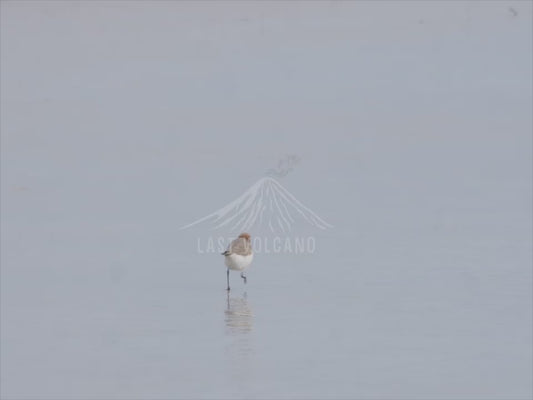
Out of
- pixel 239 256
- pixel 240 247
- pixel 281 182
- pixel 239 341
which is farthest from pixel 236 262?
pixel 281 182

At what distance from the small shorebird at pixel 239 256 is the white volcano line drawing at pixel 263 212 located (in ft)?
A: 5.01

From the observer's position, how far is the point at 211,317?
11.1m

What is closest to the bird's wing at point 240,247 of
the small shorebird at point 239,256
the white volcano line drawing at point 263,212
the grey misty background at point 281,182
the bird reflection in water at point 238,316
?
the small shorebird at point 239,256

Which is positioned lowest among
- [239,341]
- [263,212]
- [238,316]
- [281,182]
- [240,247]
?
[239,341]

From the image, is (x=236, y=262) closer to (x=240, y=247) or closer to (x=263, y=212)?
(x=240, y=247)

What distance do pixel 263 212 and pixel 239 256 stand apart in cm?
275

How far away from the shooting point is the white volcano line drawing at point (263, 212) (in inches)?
569

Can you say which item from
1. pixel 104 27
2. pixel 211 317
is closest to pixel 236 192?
pixel 211 317

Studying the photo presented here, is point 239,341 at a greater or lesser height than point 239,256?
lesser

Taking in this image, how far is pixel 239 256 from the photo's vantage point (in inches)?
483

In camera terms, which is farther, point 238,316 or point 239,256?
point 239,256

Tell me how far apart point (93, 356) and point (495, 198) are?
6358 millimetres

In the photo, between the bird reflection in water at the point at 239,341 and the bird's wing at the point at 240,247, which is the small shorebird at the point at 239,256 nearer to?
the bird's wing at the point at 240,247

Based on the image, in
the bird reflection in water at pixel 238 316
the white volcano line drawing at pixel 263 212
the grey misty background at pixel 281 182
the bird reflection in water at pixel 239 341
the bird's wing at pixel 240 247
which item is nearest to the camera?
the bird reflection in water at pixel 239 341
